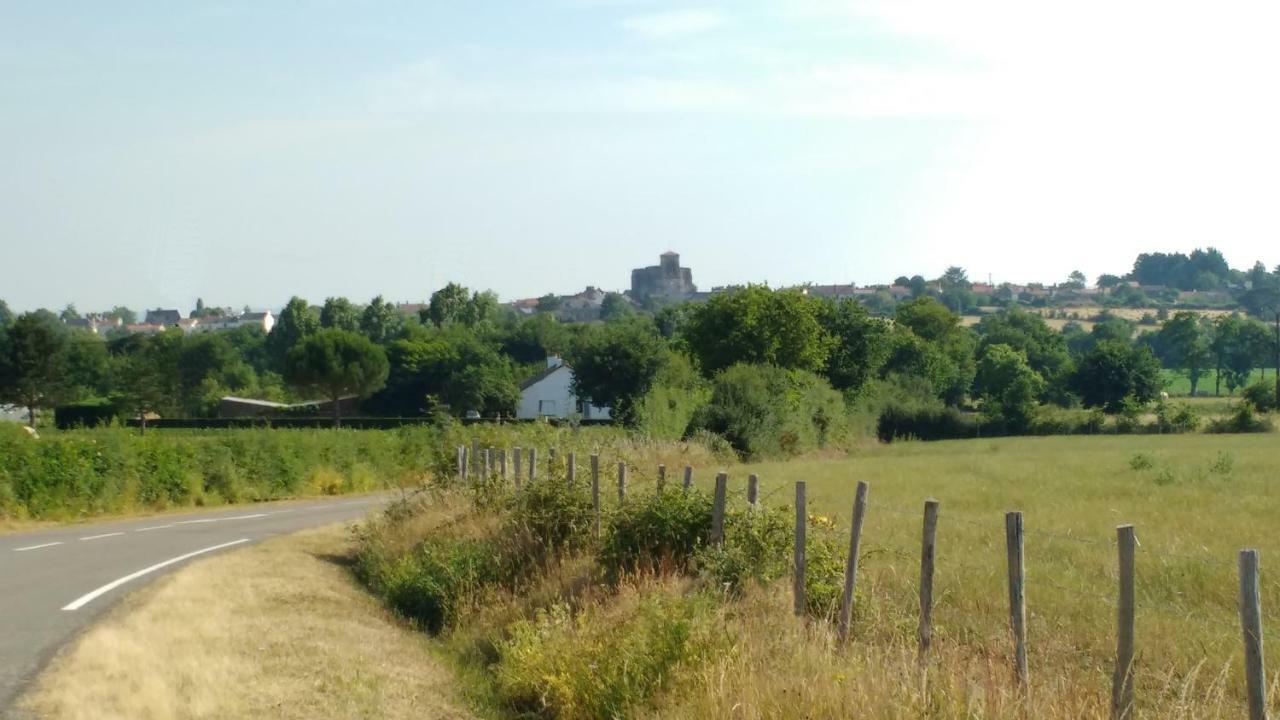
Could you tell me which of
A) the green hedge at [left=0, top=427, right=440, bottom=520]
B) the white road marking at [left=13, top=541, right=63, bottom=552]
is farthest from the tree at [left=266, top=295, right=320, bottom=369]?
the white road marking at [left=13, top=541, right=63, bottom=552]

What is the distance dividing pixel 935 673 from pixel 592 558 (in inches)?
276

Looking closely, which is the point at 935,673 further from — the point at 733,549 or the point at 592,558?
the point at 592,558

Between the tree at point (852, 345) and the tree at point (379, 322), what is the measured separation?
310 ft

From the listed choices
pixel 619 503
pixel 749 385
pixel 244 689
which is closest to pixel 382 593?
pixel 619 503

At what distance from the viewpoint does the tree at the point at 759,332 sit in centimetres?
7481

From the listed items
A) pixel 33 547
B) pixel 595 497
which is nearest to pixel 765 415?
pixel 33 547

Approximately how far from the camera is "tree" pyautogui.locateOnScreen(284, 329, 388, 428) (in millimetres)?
107625

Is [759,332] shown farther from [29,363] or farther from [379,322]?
[379,322]

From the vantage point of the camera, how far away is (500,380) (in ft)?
367

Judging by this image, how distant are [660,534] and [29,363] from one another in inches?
2966

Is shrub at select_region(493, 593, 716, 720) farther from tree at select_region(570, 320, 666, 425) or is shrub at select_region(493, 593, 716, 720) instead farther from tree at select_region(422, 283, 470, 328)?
tree at select_region(422, 283, 470, 328)

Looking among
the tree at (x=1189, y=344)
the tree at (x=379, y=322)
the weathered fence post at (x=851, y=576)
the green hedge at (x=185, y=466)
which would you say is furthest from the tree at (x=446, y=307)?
the weathered fence post at (x=851, y=576)

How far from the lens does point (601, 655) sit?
10.2 metres

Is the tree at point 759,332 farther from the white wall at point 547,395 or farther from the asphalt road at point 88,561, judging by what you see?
the asphalt road at point 88,561
